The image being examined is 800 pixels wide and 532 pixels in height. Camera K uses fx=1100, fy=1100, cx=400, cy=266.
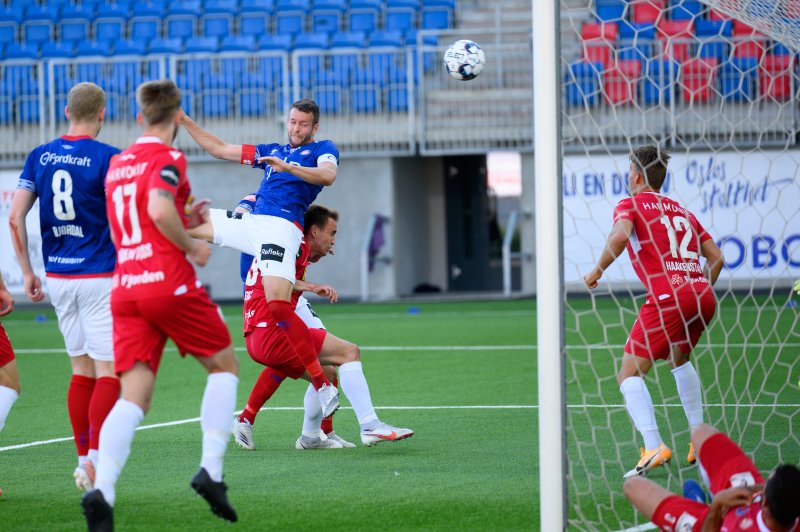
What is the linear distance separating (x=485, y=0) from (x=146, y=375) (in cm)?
1755

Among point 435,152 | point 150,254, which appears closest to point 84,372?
point 150,254

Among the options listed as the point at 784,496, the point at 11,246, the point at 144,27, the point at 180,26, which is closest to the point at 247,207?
the point at 784,496

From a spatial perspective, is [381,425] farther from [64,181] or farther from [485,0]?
[485,0]

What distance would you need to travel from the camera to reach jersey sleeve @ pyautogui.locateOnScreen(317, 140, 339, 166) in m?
6.98

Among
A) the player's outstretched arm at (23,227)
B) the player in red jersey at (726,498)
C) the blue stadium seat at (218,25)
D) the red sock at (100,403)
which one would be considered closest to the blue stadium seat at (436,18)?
the blue stadium seat at (218,25)

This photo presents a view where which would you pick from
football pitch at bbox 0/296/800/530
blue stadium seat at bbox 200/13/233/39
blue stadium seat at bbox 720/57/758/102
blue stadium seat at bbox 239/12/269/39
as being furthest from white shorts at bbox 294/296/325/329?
blue stadium seat at bbox 200/13/233/39

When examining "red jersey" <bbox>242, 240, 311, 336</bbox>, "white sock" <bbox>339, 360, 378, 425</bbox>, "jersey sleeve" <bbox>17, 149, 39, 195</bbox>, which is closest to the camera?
"jersey sleeve" <bbox>17, 149, 39, 195</bbox>

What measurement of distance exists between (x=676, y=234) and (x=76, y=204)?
3231mm

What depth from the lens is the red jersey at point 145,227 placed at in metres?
4.47

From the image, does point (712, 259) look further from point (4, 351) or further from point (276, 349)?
point (4, 351)

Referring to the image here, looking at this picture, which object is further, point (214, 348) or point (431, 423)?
point (431, 423)

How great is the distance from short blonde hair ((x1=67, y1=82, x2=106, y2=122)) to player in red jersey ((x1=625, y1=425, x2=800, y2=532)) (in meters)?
3.03

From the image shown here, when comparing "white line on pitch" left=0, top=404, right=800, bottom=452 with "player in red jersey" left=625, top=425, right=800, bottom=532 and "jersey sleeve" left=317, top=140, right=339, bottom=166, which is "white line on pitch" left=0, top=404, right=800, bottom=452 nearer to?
"jersey sleeve" left=317, top=140, right=339, bottom=166

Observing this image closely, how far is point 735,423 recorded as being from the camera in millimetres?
7016
